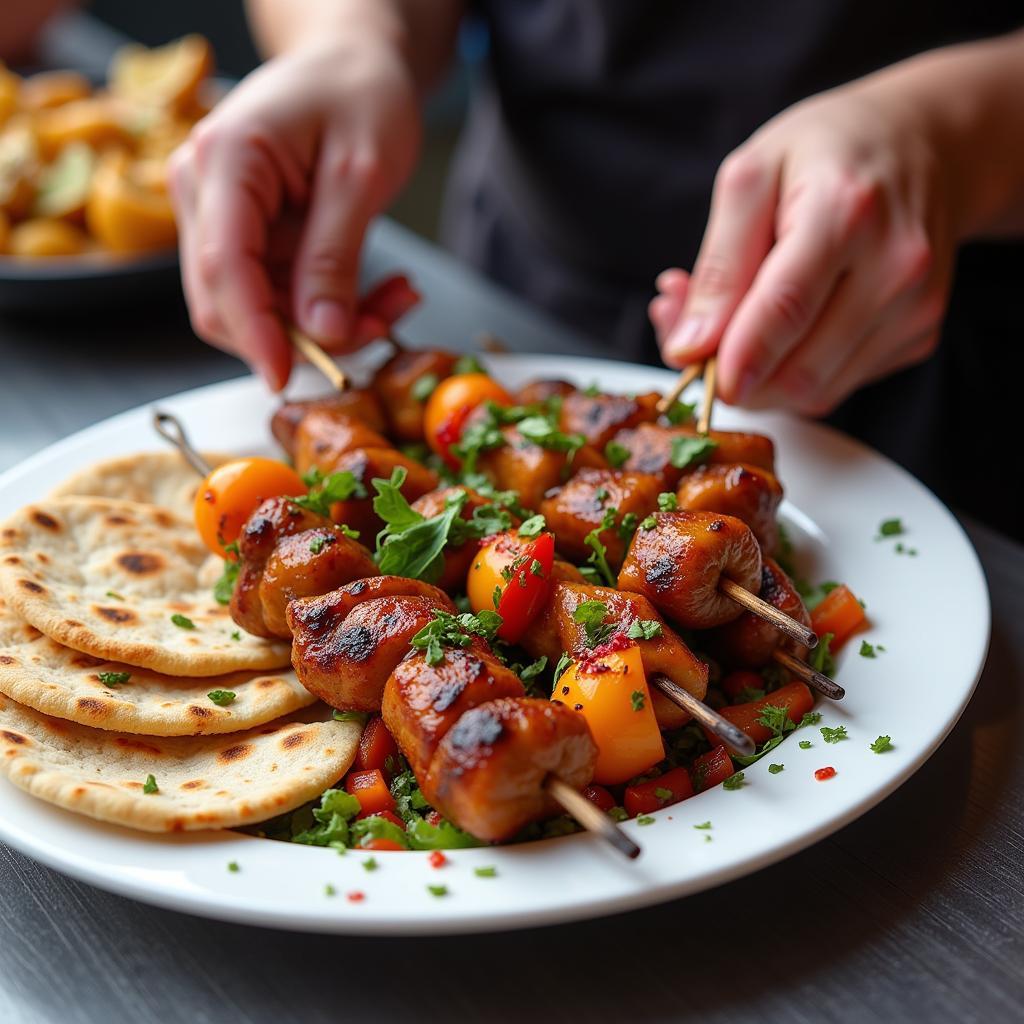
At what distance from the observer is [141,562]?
2654 mm

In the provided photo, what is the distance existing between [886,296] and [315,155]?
1.74 metres

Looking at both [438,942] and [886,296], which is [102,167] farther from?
[438,942]

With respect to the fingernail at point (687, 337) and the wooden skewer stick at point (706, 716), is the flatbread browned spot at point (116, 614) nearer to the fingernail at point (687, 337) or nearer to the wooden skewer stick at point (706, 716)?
the wooden skewer stick at point (706, 716)

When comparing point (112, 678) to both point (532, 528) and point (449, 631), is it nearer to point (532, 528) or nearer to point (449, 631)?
point (449, 631)

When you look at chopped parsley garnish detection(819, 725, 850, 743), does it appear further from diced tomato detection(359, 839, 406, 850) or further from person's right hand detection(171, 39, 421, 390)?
person's right hand detection(171, 39, 421, 390)

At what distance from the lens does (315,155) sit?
3.44 metres

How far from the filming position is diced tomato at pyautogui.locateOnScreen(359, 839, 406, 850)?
6.38 ft

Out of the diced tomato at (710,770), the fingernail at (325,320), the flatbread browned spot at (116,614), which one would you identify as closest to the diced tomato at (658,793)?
the diced tomato at (710,770)

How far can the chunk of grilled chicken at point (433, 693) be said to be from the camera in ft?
6.39

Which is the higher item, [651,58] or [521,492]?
[651,58]

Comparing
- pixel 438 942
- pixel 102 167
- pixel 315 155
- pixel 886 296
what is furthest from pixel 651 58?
pixel 438 942

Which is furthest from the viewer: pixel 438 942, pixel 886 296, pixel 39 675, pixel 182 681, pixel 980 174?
pixel 980 174

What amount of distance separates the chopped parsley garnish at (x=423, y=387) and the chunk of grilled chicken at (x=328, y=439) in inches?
9.6

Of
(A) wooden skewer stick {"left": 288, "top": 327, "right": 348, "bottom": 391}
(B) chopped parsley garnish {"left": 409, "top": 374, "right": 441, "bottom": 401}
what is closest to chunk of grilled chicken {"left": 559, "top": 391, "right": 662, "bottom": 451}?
(B) chopped parsley garnish {"left": 409, "top": 374, "right": 441, "bottom": 401}
